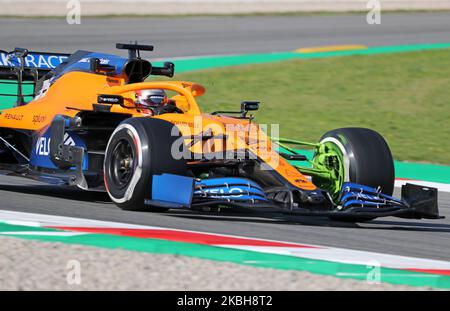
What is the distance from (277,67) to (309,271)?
46.0ft

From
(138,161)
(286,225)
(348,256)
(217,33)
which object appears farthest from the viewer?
(217,33)

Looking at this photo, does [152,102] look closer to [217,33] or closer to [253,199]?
[253,199]

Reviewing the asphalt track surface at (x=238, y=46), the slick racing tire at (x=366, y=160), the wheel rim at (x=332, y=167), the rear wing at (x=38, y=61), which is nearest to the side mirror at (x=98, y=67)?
the rear wing at (x=38, y=61)

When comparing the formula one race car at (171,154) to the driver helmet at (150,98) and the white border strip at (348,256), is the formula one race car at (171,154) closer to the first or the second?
the driver helmet at (150,98)

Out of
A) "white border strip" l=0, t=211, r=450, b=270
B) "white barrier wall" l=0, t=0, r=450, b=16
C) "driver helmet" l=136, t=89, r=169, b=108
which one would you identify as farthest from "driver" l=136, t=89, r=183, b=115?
"white barrier wall" l=0, t=0, r=450, b=16

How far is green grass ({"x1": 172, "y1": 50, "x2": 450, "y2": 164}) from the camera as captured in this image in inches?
571

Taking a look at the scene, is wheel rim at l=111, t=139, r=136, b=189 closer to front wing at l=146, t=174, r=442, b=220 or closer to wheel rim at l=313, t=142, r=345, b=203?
front wing at l=146, t=174, r=442, b=220

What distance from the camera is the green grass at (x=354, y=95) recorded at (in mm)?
14492

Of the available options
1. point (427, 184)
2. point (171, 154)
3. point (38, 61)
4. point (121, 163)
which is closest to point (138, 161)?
point (171, 154)

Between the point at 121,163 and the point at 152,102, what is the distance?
36.2 inches

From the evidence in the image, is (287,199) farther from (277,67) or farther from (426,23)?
(426,23)

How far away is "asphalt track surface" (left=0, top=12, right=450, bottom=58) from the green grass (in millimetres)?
2785

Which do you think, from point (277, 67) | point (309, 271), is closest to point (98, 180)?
point (309, 271)

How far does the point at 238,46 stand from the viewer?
75.6 ft
